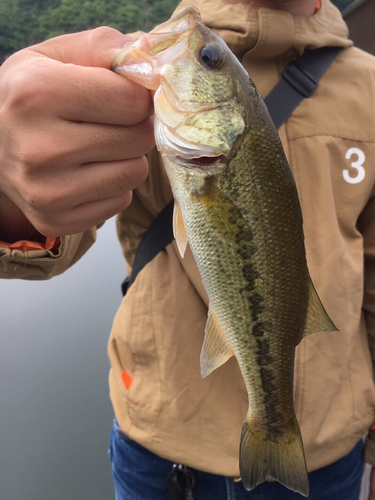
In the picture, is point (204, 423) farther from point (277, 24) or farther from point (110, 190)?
point (277, 24)

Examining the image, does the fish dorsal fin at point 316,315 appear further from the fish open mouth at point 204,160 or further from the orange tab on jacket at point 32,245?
the orange tab on jacket at point 32,245

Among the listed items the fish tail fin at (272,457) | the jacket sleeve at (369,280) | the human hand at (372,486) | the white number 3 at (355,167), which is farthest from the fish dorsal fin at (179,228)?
the human hand at (372,486)

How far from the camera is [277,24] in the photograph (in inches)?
38.4

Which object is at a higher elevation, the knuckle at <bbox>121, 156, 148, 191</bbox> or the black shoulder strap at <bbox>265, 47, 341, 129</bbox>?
the knuckle at <bbox>121, 156, 148, 191</bbox>

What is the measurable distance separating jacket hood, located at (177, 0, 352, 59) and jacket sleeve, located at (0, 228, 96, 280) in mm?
670

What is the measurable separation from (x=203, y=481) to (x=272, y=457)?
1.17ft

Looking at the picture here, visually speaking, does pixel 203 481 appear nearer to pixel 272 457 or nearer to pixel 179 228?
pixel 272 457

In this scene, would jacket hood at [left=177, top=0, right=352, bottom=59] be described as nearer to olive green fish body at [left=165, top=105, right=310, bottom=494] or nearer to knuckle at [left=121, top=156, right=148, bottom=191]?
olive green fish body at [left=165, top=105, right=310, bottom=494]

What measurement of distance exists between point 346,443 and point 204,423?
411 mm

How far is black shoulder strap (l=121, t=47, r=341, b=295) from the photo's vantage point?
100 centimetres

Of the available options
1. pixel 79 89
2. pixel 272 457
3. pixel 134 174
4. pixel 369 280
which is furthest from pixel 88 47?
pixel 369 280

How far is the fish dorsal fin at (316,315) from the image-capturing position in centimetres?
76

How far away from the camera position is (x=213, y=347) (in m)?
0.76

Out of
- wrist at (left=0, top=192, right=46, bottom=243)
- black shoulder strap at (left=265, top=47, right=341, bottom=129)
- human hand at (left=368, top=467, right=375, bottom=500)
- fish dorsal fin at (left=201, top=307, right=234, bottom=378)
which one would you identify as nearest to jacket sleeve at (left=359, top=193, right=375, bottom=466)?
human hand at (left=368, top=467, right=375, bottom=500)
